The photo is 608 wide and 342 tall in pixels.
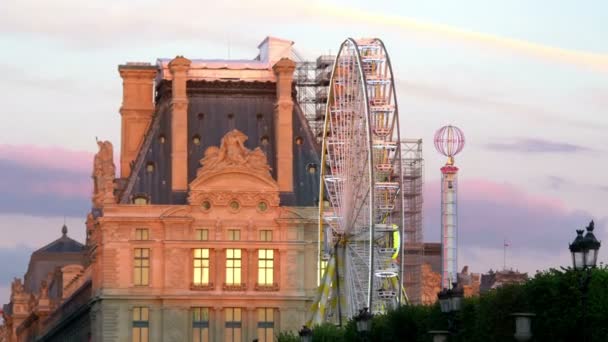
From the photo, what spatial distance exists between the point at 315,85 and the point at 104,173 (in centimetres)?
1973

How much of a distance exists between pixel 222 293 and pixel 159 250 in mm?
4379

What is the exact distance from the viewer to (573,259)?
247ft

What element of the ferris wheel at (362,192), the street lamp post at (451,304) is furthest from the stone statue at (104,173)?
the street lamp post at (451,304)

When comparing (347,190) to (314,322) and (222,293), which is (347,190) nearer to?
(314,322)

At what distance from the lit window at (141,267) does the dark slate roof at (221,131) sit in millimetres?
4420

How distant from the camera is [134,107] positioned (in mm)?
160875

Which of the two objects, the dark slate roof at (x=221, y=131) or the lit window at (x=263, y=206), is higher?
the dark slate roof at (x=221, y=131)

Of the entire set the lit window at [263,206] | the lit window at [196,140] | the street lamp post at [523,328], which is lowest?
the street lamp post at [523,328]

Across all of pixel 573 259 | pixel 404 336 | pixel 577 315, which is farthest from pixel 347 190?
pixel 573 259

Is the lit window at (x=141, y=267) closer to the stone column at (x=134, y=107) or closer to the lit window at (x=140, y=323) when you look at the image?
the lit window at (x=140, y=323)

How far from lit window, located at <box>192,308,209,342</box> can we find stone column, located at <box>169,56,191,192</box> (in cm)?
723

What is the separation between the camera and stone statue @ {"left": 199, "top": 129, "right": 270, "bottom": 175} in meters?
151

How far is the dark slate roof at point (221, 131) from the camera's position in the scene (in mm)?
154625

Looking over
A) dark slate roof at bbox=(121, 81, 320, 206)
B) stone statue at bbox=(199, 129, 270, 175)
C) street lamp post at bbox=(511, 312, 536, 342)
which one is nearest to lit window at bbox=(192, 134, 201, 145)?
dark slate roof at bbox=(121, 81, 320, 206)
